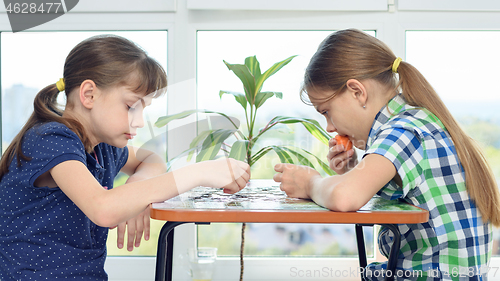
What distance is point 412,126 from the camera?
813 millimetres

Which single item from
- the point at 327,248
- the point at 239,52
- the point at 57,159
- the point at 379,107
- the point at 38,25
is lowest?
the point at 327,248

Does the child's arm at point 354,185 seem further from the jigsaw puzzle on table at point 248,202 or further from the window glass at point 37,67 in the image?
the window glass at point 37,67

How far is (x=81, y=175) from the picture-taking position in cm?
82

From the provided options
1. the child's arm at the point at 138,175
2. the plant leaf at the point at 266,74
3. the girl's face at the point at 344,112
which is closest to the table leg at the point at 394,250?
the girl's face at the point at 344,112

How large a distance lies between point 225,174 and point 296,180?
0.18 m

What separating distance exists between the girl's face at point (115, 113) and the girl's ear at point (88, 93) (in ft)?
0.04

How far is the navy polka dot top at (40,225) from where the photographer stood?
34.5 inches

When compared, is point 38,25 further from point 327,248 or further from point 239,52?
point 327,248

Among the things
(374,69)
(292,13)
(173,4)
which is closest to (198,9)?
(173,4)

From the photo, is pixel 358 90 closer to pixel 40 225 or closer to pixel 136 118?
pixel 136 118

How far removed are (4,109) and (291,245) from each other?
1.66 meters

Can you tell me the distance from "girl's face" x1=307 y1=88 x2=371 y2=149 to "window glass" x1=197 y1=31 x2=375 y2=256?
0.84 m

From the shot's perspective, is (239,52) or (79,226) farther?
(239,52)

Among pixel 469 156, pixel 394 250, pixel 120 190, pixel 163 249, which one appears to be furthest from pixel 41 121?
pixel 469 156
